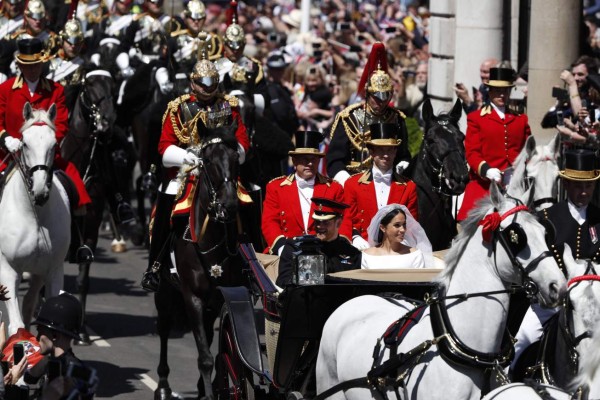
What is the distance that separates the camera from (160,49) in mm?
22625

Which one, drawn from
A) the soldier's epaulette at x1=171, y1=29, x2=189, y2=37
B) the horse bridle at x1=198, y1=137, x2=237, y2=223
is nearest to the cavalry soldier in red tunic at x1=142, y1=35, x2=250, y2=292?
the horse bridle at x1=198, y1=137, x2=237, y2=223

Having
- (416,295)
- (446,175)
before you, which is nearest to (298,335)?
(416,295)

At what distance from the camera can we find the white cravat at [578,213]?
1020cm

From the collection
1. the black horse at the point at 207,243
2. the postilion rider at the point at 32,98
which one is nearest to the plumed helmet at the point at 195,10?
the postilion rider at the point at 32,98

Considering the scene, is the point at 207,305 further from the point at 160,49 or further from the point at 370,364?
the point at 160,49

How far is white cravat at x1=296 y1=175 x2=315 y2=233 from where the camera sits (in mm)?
12469

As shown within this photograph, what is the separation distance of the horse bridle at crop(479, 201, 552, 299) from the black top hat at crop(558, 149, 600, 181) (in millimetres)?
1468

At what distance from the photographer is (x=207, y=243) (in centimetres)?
1316

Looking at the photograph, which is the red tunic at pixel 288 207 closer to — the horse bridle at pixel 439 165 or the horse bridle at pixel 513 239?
the horse bridle at pixel 439 165

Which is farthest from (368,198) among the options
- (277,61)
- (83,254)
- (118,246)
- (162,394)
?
(277,61)

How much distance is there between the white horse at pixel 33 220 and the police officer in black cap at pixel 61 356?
508 cm

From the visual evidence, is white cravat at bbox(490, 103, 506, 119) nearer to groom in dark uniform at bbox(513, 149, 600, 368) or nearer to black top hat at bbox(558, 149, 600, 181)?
groom in dark uniform at bbox(513, 149, 600, 368)

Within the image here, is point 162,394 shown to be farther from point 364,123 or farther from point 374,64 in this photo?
point 374,64

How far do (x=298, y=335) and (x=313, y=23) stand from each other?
826 inches
